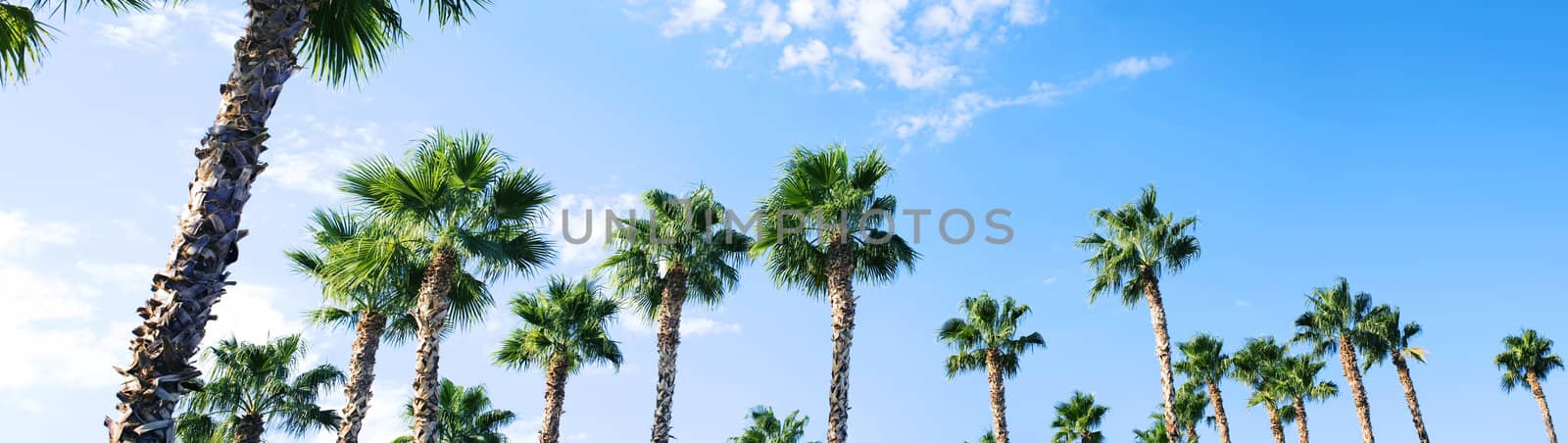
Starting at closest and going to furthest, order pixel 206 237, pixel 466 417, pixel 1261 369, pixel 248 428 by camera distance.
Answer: pixel 206 237
pixel 248 428
pixel 466 417
pixel 1261 369

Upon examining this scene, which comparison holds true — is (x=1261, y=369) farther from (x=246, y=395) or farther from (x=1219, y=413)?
(x=246, y=395)

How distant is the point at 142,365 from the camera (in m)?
5.67

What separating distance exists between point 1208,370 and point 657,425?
26117 mm

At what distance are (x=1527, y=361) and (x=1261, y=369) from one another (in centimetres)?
1579

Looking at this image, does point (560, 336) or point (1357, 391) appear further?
point (1357, 391)

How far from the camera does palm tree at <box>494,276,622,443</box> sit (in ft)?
73.9

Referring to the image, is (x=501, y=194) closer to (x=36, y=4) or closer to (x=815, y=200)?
(x=815, y=200)

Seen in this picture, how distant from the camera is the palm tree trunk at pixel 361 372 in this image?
1731 centimetres

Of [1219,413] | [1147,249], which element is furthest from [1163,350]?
[1219,413]

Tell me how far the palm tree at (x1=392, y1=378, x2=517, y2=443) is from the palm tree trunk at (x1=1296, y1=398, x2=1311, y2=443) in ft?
103

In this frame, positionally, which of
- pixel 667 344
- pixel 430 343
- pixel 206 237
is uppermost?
pixel 667 344

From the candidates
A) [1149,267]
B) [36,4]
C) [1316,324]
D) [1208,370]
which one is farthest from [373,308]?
[1316,324]

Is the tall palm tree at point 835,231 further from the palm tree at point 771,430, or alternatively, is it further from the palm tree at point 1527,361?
the palm tree at point 1527,361

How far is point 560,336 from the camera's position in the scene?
75.2 feet
